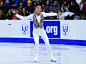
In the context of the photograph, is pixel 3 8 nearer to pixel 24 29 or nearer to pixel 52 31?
pixel 24 29

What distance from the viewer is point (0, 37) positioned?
37.1 ft

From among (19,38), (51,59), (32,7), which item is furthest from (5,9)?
(51,59)

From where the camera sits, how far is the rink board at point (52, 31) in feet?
33.4

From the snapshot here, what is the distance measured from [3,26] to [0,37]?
0.55 meters

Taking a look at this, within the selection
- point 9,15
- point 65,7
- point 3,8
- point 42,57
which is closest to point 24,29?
point 9,15

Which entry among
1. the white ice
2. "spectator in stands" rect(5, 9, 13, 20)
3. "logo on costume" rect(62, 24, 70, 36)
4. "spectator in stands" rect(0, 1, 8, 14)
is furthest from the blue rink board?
"spectator in stands" rect(0, 1, 8, 14)

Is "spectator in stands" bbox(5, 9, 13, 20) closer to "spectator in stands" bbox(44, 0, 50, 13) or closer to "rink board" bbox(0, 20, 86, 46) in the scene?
"rink board" bbox(0, 20, 86, 46)

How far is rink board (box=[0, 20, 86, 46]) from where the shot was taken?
10.2m

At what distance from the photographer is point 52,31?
10.6 m

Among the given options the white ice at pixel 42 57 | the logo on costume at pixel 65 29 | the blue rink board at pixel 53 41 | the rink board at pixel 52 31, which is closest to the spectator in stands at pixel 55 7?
the rink board at pixel 52 31

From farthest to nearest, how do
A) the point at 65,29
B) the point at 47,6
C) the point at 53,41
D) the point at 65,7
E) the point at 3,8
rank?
the point at 3,8 → the point at 47,6 → the point at 65,7 → the point at 53,41 → the point at 65,29

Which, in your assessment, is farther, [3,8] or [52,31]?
[3,8]

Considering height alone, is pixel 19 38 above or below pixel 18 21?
below

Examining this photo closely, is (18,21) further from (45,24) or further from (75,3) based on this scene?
(75,3)
